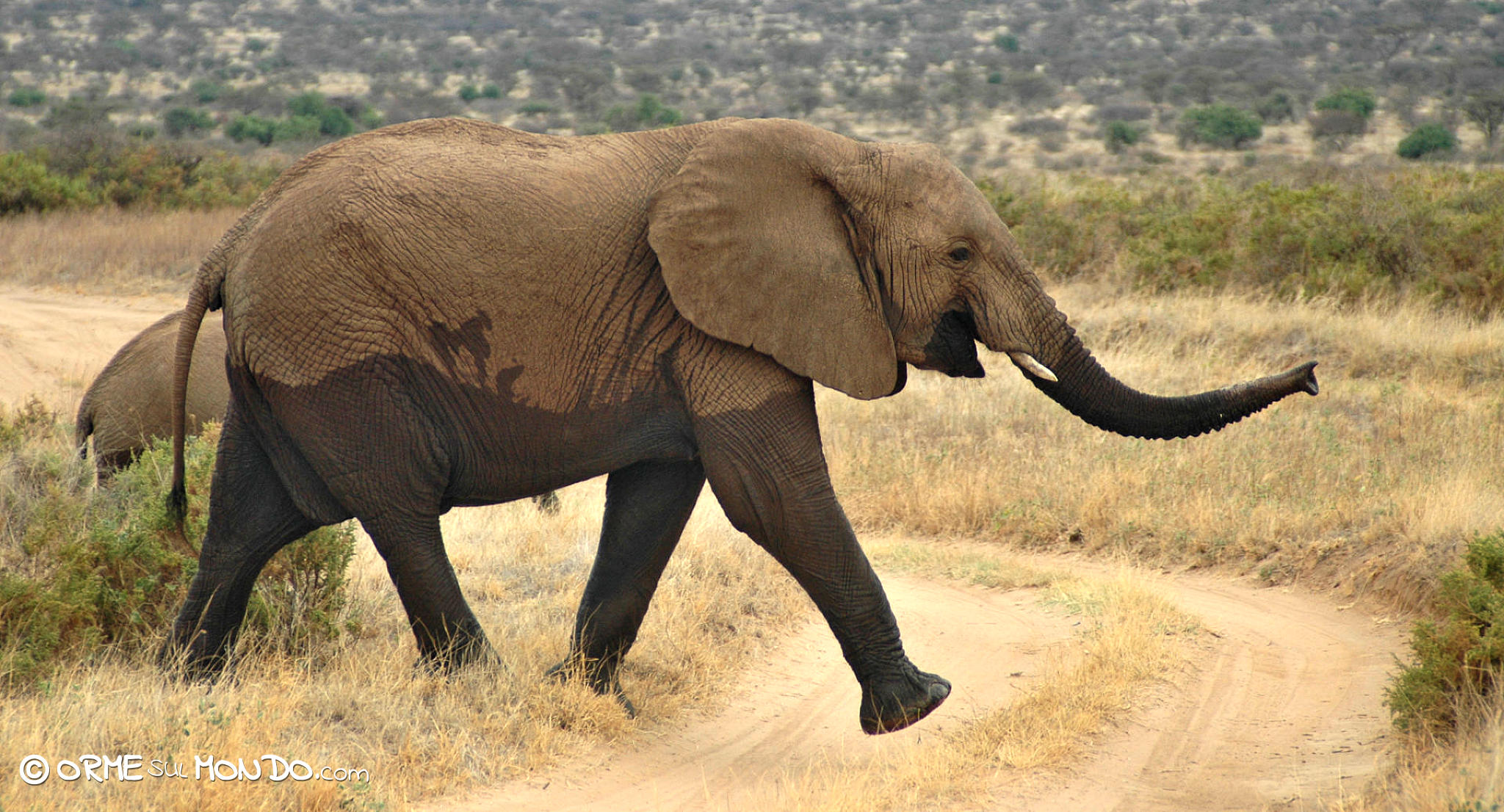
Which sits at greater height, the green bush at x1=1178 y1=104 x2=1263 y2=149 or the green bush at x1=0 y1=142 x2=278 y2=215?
the green bush at x1=0 y1=142 x2=278 y2=215

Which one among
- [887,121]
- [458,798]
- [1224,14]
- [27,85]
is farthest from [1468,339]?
[1224,14]

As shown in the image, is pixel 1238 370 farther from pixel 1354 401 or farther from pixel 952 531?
pixel 952 531

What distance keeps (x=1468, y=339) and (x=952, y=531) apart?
243 inches

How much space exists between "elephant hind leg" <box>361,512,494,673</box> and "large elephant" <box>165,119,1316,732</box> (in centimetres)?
2

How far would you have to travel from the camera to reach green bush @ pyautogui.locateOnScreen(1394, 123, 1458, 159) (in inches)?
1399

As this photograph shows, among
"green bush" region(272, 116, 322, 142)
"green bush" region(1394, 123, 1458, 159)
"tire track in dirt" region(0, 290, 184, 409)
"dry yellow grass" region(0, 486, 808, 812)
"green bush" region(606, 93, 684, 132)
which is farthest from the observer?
"green bush" region(606, 93, 684, 132)

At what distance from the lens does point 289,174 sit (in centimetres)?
526

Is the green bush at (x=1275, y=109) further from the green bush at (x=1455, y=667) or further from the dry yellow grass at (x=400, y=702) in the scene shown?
the green bush at (x=1455, y=667)

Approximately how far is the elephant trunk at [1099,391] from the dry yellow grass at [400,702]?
235 centimetres

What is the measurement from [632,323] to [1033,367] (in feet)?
5.00

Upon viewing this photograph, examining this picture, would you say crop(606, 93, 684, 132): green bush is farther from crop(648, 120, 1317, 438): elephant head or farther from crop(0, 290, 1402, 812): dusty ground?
crop(648, 120, 1317, 438): elephant head

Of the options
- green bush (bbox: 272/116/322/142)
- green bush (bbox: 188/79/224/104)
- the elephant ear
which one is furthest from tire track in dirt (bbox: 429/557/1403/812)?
green bush (bbox: 188/79/224/104)

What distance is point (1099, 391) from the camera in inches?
198

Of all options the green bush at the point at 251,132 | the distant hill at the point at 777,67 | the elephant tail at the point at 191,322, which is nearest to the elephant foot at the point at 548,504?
the elephant tail at the point at 191,322
